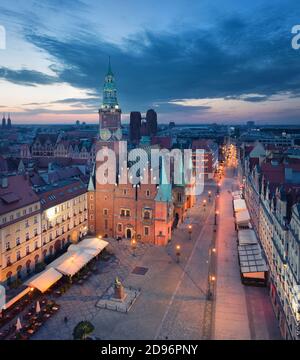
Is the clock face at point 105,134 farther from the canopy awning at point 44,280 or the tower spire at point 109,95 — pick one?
the canopy awning at point 44,280

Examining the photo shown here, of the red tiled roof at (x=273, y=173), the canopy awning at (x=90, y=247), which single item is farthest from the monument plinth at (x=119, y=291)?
the red tiled roof at (x=273, y=173)

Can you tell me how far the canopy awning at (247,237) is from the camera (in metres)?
57.4

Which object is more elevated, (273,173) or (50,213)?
(273,173)

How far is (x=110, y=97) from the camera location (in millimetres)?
87000

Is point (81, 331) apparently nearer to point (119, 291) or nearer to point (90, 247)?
point (119, 291)

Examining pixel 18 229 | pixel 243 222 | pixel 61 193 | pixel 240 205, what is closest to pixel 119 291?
pixel 18 229

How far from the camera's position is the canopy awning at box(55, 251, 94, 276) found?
159 ft

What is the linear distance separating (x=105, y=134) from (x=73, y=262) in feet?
141

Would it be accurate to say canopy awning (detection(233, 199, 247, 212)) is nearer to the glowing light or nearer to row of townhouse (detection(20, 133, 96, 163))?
the glowing light

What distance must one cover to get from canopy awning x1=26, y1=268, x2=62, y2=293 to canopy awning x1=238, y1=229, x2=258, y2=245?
1244 inches

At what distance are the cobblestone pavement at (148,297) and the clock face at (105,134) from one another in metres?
30.2

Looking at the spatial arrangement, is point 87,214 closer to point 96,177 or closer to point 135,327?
point 96,177

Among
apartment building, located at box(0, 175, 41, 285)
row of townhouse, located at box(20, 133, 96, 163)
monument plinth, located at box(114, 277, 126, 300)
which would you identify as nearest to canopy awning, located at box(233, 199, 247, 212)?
monument plinth, located at box(114, 277, 126, 300)

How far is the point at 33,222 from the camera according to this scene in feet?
176
